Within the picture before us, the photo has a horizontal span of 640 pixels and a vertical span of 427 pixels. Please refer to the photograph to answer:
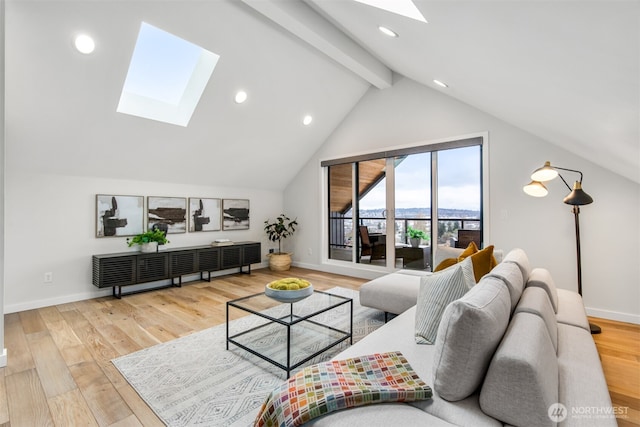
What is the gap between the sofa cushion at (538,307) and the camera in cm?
147

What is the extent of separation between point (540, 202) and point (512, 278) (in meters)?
2.51

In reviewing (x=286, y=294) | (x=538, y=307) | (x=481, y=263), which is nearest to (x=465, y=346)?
(x=538, y=307)

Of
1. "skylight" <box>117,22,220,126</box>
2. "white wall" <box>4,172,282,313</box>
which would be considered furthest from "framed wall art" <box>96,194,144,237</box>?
"skylight" <box>117,22,220,126</box>

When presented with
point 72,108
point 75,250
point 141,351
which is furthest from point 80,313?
point 72,108

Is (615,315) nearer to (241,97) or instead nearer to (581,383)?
(581,383)

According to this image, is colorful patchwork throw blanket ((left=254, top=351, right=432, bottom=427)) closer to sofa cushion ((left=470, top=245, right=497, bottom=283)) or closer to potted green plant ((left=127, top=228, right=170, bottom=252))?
sofa cushion ((left=470, top=245, right=497, bottom=283))

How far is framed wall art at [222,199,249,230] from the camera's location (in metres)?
5.54

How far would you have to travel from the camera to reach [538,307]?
151cm

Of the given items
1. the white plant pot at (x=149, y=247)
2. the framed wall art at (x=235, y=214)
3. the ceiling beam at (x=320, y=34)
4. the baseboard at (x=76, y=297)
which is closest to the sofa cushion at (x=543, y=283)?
the ceiling beam at (x=320, y=34)

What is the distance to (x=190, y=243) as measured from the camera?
507 centimetres

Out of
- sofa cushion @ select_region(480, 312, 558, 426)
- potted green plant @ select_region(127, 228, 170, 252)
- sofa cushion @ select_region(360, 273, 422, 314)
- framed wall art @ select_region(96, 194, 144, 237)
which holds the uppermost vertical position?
framed wall art @ select_region(96, 194, 144, 237)

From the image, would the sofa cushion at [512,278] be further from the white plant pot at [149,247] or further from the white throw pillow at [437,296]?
the white plant pot at [149,247]

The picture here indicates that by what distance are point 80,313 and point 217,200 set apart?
8.46ft

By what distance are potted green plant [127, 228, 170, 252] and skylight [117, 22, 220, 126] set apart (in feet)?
5.26
